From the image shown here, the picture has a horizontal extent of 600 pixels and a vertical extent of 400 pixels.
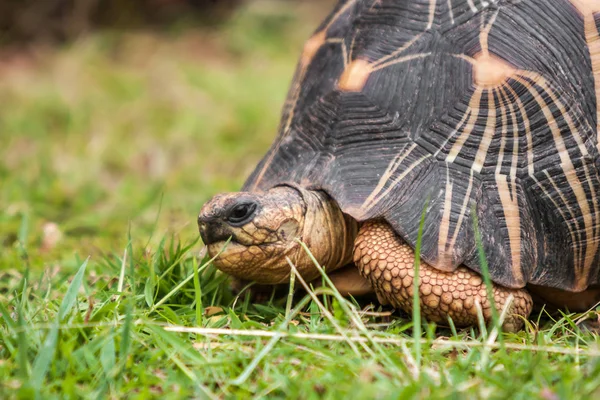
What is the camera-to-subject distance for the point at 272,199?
2.24 metres

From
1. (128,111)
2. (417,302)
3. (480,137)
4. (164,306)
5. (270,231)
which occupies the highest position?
(480,137)

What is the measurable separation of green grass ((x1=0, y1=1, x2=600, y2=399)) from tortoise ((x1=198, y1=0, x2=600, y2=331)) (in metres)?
0.16

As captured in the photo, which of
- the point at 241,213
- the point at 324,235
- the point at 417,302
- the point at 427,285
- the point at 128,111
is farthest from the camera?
the point at 128,111

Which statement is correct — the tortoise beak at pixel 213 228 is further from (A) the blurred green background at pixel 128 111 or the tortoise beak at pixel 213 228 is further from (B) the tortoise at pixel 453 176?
(A) the blurred green background at pixel 128 111

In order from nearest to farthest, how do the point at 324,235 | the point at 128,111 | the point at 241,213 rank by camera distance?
1. the point at 241,213
2. the point at 324,235
3. the point at 128,111

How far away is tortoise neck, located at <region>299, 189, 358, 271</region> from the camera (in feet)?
7.47

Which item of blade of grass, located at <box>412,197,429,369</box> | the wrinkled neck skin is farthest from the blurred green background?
blade of grass, located at <box>412,197,429,369</box>

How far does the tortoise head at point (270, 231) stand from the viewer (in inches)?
85.6

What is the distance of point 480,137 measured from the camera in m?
2.19

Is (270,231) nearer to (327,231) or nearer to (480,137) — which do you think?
(327,231)

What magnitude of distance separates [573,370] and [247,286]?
1.11 meters

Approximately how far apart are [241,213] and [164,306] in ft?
1.31

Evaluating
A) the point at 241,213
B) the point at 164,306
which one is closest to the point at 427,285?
the point at 241,213

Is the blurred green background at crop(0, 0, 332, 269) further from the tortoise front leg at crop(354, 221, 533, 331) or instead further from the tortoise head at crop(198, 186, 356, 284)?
the tortoise front leg at crop(354, 221, 533, 331)
